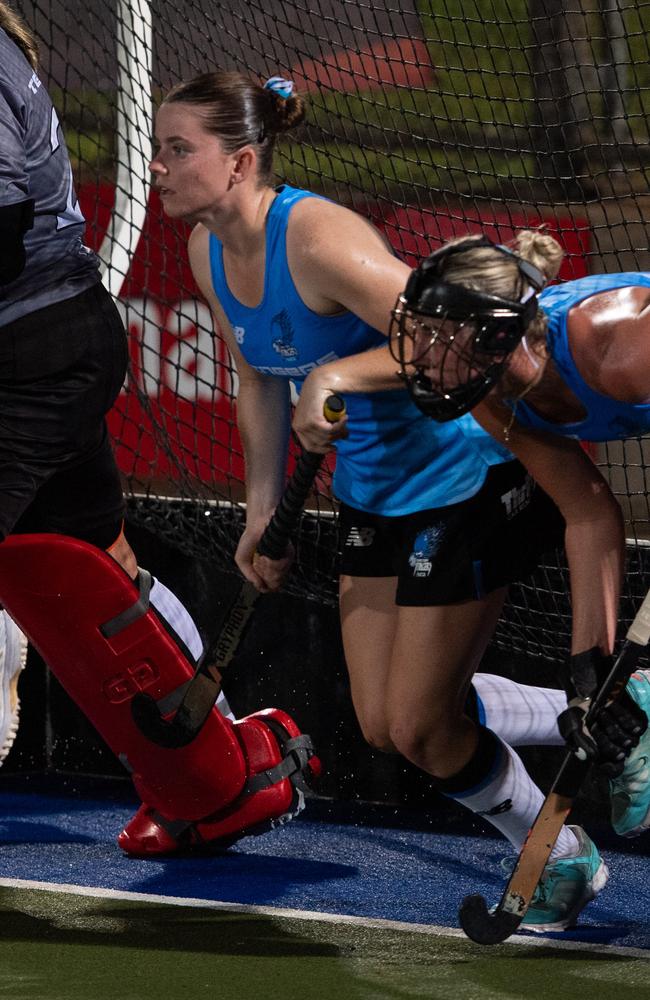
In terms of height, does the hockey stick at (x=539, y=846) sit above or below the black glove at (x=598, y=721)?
below

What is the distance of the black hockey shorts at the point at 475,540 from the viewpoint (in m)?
2.68

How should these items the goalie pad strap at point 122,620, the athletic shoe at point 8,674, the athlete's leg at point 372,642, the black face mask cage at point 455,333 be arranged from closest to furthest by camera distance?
the black face mask cage at point 455,333 < the athlete's leg at point 372,642 < the goalie pad strap at point 122,620 < the athletic shoe at point 8,674

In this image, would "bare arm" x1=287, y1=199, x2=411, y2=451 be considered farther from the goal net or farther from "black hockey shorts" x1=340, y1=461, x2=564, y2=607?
the goal net

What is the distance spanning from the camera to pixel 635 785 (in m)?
2.51

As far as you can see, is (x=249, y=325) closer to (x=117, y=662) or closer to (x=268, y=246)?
(x=268, y=246)

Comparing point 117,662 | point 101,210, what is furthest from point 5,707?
point 101,210

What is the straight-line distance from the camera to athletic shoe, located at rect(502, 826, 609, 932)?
267 centimetres

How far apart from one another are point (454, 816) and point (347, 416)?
1.25m

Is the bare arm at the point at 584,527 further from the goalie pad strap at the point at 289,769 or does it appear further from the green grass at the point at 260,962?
the goalie pad strap at the point at 289,769

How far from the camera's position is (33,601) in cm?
298

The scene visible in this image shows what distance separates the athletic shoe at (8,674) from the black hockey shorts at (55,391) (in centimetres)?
47

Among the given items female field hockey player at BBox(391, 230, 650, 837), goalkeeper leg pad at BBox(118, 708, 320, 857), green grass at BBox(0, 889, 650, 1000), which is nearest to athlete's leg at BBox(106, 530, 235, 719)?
goalkeeper leg pad at BBox(118, 708, 320, 857)

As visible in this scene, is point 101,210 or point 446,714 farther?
point 101,210

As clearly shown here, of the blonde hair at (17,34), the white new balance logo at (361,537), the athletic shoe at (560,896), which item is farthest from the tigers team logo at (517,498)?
the blonde hair at (17,34)
